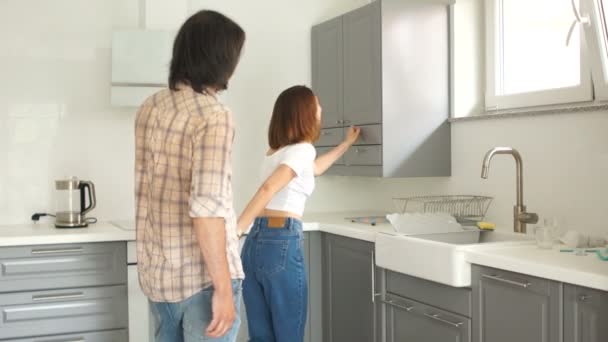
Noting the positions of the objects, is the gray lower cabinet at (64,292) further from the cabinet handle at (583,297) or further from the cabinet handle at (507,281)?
the cabinet handle at (583,297)

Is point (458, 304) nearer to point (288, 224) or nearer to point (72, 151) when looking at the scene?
point (288, 224)

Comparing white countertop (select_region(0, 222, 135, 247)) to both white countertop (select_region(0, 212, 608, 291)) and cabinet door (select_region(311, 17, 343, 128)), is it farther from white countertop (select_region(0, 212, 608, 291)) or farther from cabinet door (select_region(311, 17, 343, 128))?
cabinet door (select_region(311, 17, 343, 128))

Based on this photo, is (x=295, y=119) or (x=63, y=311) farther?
(x=63, y=311)

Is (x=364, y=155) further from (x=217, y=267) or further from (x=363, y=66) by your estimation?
(x=217, y=267)

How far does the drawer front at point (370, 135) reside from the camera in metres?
3.52

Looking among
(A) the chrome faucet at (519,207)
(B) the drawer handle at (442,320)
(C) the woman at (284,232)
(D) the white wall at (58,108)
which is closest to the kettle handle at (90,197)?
(D) the white wall at (58,108)

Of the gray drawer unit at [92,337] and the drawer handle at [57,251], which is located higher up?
the drawer handle at [57,251]

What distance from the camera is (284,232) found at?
267 cm

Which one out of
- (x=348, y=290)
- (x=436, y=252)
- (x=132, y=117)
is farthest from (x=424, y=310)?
(x=132, y=117)

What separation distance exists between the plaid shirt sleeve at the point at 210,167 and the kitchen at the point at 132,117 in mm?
1386

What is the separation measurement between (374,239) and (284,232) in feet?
1.87

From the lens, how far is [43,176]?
12.0 feet

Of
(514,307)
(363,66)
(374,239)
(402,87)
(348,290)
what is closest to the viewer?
(514,307)

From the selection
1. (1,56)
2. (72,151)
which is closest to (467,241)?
(72,151)
